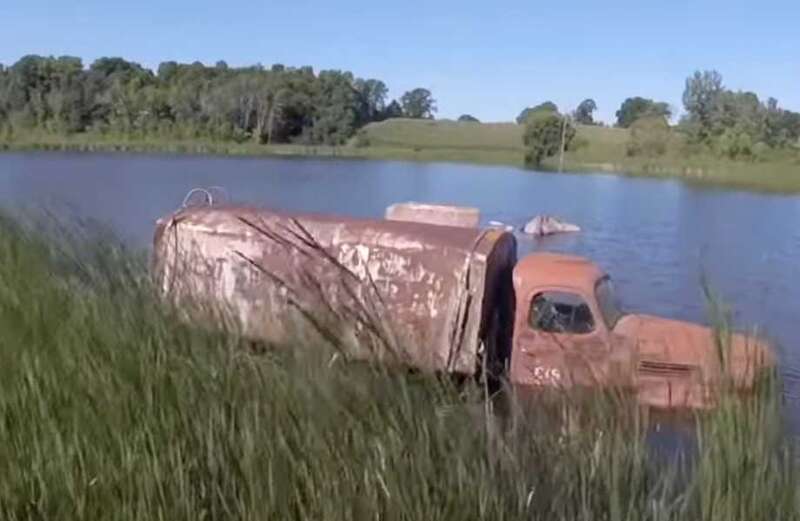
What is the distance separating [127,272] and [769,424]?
2.27 metres

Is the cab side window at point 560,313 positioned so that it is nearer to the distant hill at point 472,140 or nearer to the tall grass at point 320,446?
the tall grass at point 320,446

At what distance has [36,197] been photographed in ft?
19.5

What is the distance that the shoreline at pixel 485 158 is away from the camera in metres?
58.8

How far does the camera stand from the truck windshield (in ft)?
30.7

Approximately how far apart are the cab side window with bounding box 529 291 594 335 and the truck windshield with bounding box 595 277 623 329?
0.19m

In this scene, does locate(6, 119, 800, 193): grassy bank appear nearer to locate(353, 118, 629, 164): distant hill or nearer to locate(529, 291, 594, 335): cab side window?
locate(353, 118, 629, 164): distant hill

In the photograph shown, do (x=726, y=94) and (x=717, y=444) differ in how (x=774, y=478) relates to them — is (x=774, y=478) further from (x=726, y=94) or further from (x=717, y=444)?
(x=726, y=94)

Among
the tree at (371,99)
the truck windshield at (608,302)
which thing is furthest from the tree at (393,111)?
the truck windshield at (608,302)

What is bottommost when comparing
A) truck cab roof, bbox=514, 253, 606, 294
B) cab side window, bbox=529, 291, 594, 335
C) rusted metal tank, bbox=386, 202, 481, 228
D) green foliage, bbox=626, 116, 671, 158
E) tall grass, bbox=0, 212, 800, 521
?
cab side window, bbox=529, 291, 594, 335

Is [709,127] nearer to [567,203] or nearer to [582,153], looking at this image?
[582,153]

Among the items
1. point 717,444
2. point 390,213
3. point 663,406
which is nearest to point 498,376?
point 663,406

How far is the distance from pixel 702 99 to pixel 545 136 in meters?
12.7

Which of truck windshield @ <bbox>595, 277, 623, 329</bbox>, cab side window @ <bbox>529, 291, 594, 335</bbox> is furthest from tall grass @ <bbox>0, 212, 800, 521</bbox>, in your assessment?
truck windshield @ <bbox>595, 277, 623, 329</bbox>

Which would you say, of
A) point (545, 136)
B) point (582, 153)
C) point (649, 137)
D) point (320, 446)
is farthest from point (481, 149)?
point (320, 446)
